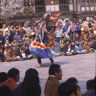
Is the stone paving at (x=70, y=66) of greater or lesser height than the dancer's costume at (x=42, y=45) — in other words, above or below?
below

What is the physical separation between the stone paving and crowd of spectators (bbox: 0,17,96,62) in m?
0.61

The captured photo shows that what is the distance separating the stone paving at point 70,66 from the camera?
14.5 metres

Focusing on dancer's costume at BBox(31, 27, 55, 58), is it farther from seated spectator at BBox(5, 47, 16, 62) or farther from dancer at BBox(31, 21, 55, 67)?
seated spectator at BBox(5, 47, 16, 62)

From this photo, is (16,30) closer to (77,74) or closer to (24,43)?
(24,43)

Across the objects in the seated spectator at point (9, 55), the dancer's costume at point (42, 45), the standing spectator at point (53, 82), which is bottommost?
the seated spectator at point (9, 55)

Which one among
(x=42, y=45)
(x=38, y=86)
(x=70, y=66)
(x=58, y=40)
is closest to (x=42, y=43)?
(x=42, y=45)

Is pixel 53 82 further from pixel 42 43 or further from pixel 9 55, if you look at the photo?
pixel 9 55

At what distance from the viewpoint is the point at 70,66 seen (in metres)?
16.9

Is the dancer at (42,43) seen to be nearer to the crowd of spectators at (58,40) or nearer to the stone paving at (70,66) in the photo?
the stone paving at (70,66)

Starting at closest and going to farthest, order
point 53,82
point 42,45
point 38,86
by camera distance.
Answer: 1. point 38,86
2. point 53,82
3. point 42,45

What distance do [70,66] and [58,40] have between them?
17.8ft

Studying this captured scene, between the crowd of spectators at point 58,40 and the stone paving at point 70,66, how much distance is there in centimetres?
61

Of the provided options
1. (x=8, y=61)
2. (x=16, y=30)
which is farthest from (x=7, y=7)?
(x=8, y=61)

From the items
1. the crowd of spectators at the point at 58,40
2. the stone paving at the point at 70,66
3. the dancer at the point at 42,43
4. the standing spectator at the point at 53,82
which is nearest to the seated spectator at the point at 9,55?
the crowd of spectators at the point at 58,40
